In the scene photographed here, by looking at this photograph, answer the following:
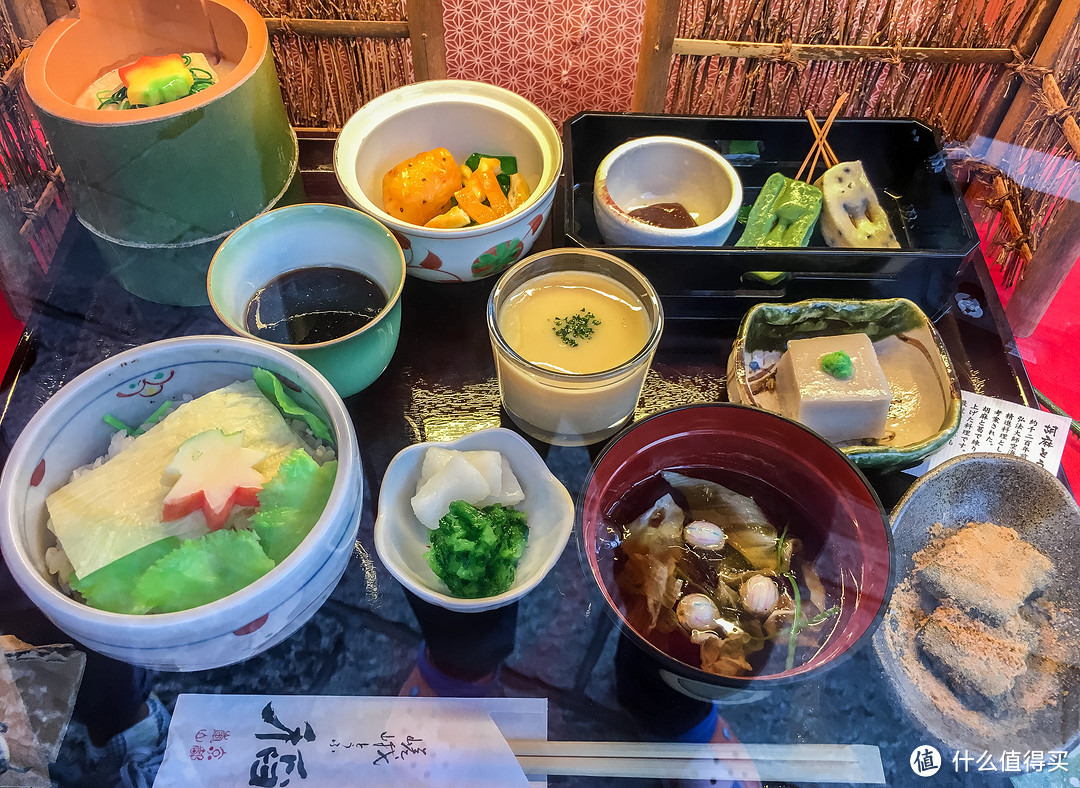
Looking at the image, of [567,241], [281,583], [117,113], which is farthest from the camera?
[567,241]

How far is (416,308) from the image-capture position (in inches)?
54.4

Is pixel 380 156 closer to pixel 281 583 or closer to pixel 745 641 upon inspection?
Answer: pixel 281 583

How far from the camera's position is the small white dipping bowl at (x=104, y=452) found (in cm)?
78

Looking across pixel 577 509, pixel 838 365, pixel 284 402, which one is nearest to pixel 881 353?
pixel 838 365

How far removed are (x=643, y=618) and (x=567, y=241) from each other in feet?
2.09

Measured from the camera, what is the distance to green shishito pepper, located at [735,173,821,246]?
1412 mm

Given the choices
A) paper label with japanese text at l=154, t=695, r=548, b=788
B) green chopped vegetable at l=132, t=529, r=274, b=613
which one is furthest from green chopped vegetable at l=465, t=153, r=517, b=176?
paper label with japanese text at l=154, t=695, r=548, b=788

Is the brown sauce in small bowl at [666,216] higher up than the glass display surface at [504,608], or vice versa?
the brown sauce in small bowl at [666,216]

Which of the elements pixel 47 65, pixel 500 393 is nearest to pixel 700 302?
pixel 500 393

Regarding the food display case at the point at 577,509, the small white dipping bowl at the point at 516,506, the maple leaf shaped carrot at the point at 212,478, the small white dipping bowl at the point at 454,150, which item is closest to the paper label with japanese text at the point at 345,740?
the food display case at the point at 577,509

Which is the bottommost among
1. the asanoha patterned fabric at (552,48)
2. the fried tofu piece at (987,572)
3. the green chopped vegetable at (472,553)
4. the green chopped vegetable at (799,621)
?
the green chopped vegetable at (799,621)

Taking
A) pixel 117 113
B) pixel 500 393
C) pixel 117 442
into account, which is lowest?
pixel 500 393

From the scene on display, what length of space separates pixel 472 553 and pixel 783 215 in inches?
37.0

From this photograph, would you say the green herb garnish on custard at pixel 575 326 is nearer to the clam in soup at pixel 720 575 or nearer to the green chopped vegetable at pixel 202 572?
the clam in soup at pixel 720 575
